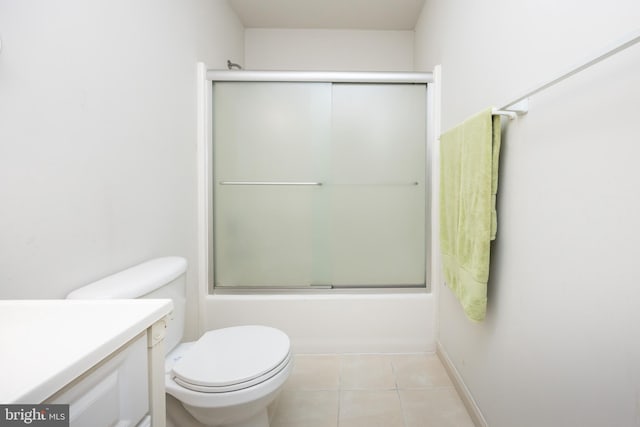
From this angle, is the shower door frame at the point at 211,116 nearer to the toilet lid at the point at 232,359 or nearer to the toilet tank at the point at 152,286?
the toilet tank at the point at 152,286

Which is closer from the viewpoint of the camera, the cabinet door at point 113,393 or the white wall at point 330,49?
the cabinet door at point 113,393

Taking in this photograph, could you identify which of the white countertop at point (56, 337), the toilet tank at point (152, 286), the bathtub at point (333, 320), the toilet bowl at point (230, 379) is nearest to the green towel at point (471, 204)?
the bathtub at point (333, 320)

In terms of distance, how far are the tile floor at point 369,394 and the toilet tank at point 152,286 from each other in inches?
25.2

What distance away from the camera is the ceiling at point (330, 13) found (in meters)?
2.18

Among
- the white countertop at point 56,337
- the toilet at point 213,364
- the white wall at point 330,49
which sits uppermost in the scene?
the white wall at point 330,49

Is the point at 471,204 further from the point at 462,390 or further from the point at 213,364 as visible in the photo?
the point at 213,364

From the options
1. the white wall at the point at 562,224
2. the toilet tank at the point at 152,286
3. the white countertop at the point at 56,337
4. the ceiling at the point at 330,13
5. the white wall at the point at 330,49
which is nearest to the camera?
the white countertop at the point at 56,337

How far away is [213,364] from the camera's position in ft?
3.51

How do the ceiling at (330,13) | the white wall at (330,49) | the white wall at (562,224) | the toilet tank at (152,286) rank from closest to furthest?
1. the white wall at (562,224)
2. the toilet tank at (152,286)
3. the ceiling at (330,13)
4. the white wall at (330,49)

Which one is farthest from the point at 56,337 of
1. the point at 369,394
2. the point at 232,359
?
the point at 369,394

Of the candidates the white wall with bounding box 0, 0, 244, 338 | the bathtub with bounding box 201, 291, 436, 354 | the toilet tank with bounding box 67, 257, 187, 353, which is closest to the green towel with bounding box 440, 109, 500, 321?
the bathtub with bounding box 201, 291, 436, 354

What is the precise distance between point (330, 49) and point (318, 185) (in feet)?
4.64

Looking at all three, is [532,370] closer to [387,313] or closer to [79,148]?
[387,313]

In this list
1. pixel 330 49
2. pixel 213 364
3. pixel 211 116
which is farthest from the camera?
pixel 330 49
